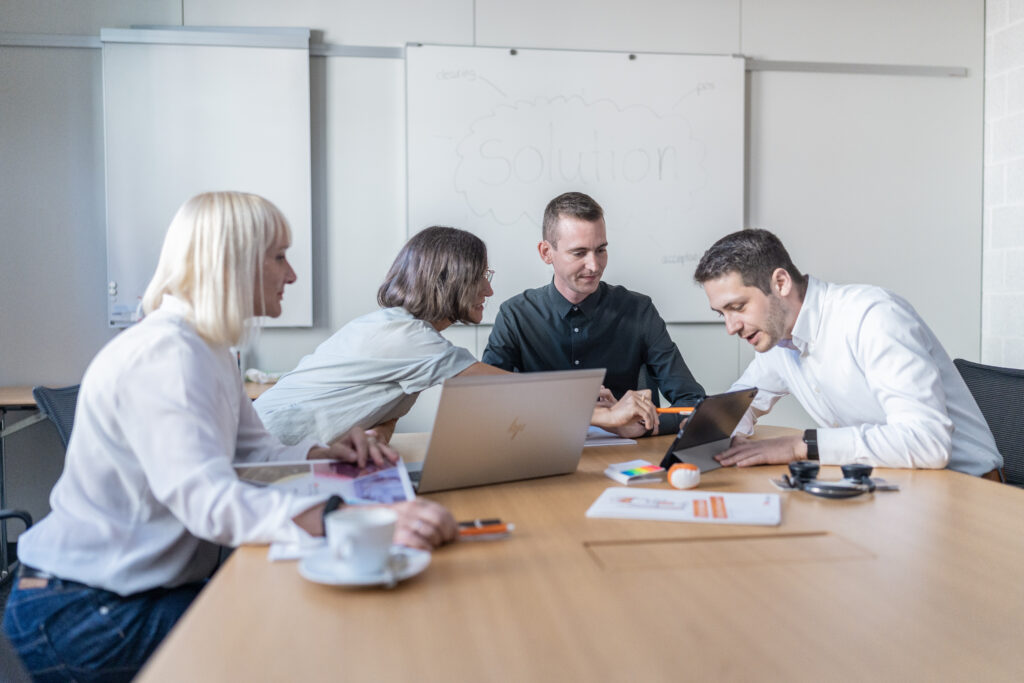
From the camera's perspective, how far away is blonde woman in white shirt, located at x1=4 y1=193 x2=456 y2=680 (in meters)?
1.09

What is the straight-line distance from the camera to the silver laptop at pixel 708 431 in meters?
1.61

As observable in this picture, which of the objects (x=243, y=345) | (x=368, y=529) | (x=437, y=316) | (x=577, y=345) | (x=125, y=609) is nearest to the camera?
(x=368, y=529)

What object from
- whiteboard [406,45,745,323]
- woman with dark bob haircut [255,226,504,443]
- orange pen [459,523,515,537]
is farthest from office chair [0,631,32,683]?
whiteboard [406,45,745,323]

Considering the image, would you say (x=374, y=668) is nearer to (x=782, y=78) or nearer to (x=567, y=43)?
(x=567, y=43)

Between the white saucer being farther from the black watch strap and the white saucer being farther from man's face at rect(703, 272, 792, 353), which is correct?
man's face at rect(703, 272, 792, 353)

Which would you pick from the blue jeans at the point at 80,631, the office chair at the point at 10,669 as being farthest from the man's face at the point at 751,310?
the office chair at the point at 10,669

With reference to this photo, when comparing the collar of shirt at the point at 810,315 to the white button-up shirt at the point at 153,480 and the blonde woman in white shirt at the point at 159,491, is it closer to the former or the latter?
the blonde woman in white shirt at the point at 159,491

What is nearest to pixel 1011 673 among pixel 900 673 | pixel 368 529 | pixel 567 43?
pixel 900 673

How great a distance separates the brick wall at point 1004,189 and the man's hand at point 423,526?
3612 mm

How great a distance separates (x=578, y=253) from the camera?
2.60 m

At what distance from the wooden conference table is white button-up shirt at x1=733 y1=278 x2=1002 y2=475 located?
1.19 ft

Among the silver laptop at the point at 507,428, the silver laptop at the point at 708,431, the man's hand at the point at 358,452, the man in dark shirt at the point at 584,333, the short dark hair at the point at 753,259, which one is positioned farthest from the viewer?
the man in dark shirt at the point at 584,333

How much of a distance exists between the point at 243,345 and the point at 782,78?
3.27 metres

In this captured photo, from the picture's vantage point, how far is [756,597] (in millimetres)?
954
